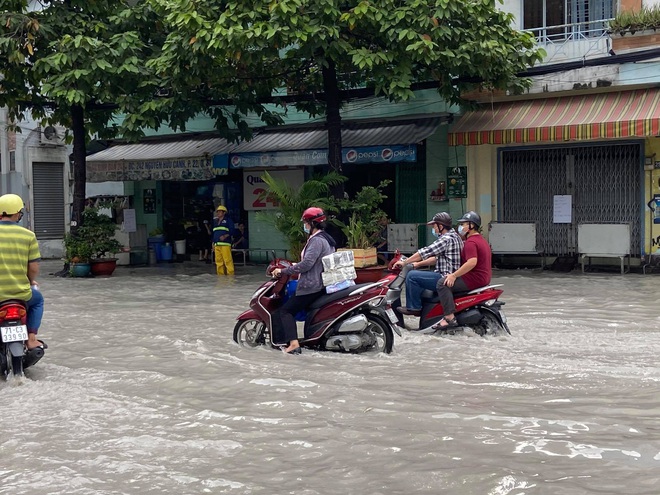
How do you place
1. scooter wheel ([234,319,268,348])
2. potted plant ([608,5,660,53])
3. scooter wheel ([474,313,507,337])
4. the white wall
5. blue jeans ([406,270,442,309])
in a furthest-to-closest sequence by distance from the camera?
the white wall
potted plant ([608,5,660,53])
blue jeans ([406,270,442,309])
scooter wheel ([474,313,507,337])
scooter wheel ([234,319,268,348])

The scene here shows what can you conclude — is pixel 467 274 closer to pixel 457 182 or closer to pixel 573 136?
pixel 573 136

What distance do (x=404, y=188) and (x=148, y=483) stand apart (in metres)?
15.2

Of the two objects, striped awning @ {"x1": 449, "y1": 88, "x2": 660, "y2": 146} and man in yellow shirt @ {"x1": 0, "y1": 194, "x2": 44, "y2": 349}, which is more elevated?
striped awning @ {"x1": 449, "y1": 88, "x2": 660, "y2": 146}

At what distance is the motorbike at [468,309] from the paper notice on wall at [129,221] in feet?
44.3

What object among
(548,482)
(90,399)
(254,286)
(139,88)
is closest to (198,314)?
(254,286)

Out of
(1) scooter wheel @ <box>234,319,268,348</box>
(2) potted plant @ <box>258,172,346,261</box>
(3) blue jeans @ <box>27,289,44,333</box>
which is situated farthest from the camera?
(2) potted plant @ <box>258,172,346,261</box>

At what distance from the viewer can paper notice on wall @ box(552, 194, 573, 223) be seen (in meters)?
17.5

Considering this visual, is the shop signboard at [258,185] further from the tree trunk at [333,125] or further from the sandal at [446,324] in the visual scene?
the sandal at [446,324]

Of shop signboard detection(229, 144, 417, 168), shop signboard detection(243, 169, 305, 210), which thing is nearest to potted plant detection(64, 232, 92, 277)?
shop signboard detection(229, 144, 417, 168)

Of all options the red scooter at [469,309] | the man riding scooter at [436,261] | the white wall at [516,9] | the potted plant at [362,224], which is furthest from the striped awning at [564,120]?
the red scooter at [469,309]

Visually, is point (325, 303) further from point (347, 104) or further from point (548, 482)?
point (347, 104)

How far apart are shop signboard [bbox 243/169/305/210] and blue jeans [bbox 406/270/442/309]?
11762 mm

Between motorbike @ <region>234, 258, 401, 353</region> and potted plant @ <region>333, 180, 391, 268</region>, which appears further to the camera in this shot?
potted plant @ <region>333, 180, 391, 268</region>

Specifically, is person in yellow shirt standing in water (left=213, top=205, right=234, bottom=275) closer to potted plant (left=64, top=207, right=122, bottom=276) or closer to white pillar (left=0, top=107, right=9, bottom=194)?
potted plant (left=64, top=207, right=122, bottom=276)
